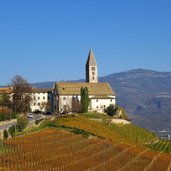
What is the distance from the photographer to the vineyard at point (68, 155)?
142 feet

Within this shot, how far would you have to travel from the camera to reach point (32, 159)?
44406mm

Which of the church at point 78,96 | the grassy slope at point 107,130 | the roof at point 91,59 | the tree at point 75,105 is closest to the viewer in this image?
the grassy slope at point 107,130

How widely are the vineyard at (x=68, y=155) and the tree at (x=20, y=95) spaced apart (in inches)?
1862

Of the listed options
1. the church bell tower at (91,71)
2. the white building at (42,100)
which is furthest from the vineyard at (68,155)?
the church bell tower at (91,71)

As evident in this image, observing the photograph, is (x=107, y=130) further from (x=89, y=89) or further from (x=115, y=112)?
(x=89, y=89)

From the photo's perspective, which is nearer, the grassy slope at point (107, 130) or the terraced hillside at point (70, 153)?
the terraced hillside at point (70, 153)

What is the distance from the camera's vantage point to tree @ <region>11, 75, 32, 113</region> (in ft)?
387

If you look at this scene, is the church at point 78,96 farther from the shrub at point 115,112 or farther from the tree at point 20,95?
the tree at point 20,95

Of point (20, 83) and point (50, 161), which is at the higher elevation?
point (20, 83)

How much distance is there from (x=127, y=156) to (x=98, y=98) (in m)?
90.6

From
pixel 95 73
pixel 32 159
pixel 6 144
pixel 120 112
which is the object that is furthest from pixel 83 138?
pixel 95 73

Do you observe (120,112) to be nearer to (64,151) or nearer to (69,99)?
(69,99)

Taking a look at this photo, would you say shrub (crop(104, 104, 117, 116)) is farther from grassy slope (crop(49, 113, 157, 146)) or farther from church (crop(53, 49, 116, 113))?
grassy slope (crop(49, 113, 157, 146))

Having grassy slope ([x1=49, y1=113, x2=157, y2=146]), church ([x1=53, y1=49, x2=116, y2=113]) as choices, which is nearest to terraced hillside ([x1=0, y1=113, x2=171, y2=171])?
grassy slope ([x1=49, y1=113, x2=157, y2=146])
